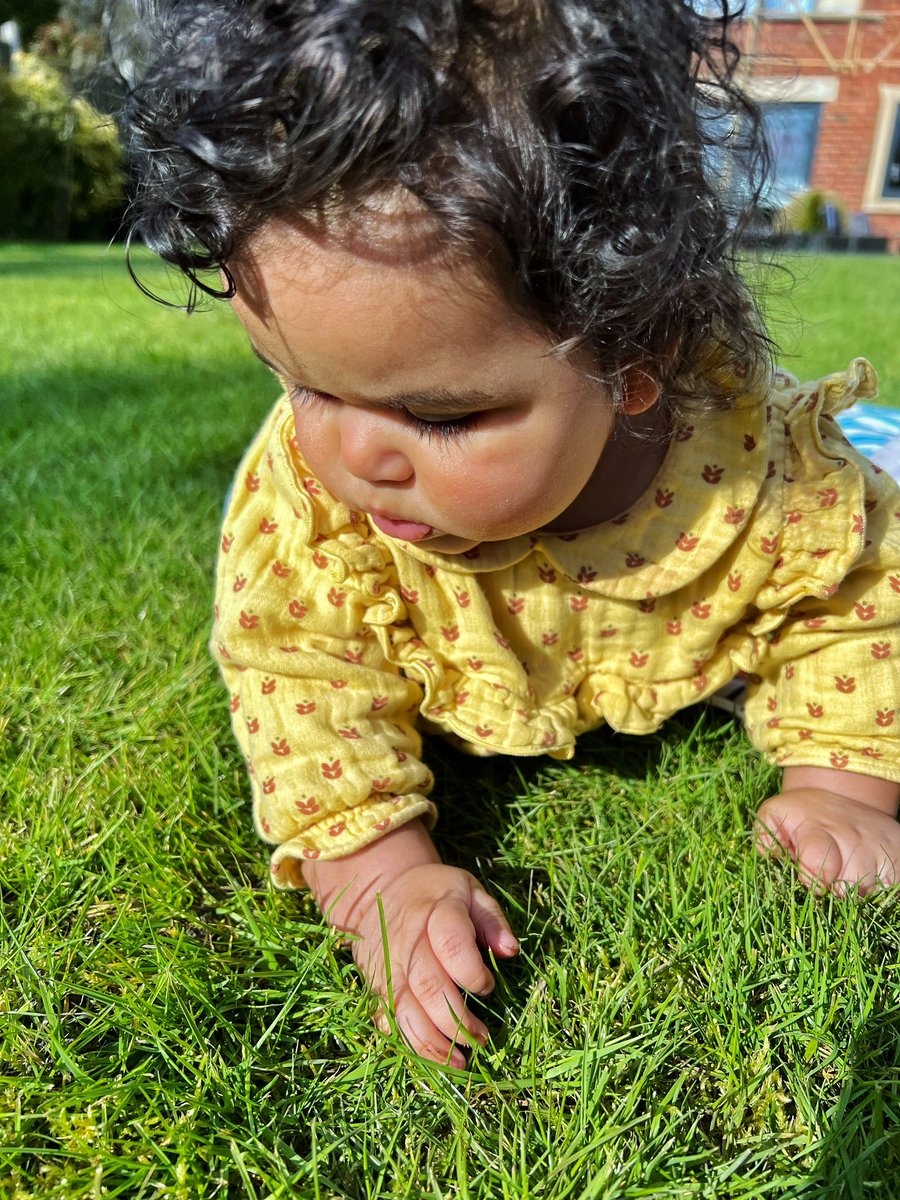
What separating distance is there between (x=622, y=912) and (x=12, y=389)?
3.13 m

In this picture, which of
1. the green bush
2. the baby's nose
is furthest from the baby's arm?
the green bush

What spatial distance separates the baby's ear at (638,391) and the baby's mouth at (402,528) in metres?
0.26

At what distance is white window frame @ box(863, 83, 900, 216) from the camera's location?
1650 cm

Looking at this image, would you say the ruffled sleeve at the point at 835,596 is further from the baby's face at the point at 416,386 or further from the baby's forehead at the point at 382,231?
the baby's forehead at the point at 382,231

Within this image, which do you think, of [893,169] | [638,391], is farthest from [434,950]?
[893,169]

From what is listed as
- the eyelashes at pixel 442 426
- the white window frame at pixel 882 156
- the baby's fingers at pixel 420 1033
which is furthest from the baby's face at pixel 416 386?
the white window frame at pixel 882 156

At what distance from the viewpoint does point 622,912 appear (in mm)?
1106

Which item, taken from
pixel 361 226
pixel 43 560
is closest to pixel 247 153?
pixel 361 226

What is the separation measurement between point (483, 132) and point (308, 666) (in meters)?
0.67

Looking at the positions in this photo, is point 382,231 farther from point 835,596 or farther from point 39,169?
point 39,169

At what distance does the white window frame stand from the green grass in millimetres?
17954

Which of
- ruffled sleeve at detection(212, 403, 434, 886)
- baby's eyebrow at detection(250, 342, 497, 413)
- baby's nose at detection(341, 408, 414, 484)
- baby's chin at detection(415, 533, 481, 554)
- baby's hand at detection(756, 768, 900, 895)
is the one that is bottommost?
baby's hand at detection(756, 768, 900, 895)

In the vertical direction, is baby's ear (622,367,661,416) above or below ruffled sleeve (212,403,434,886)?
above

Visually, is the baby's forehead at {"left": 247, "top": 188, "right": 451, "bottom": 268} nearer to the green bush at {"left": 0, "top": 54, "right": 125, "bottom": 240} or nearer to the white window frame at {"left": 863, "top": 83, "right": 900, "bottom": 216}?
the green bush at {"left": 0, "top": 54, "right": 125, "bottom": 240}
